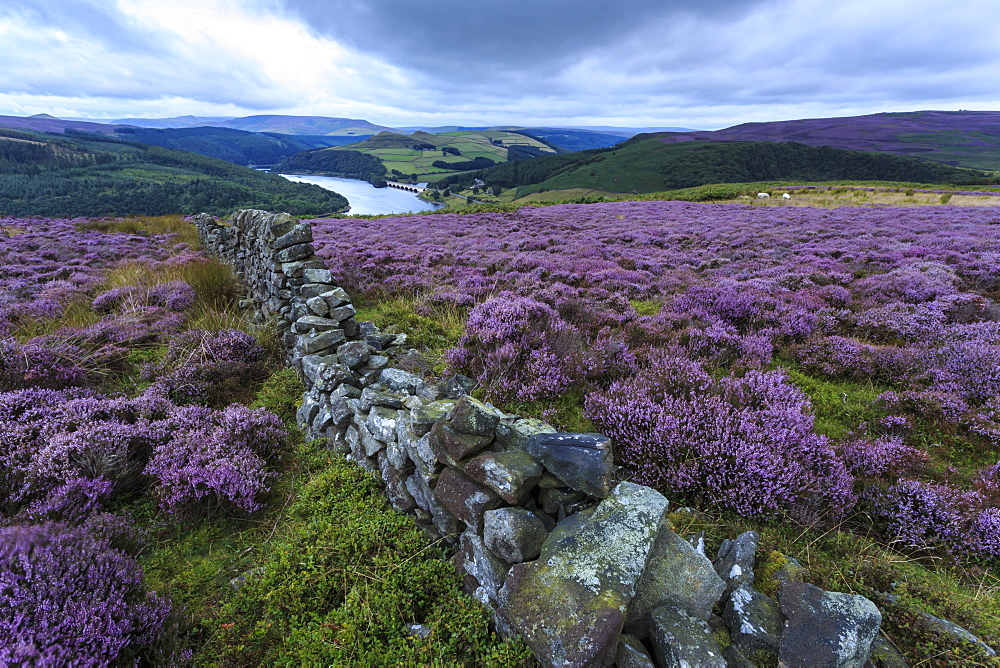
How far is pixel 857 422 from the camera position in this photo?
4.86m

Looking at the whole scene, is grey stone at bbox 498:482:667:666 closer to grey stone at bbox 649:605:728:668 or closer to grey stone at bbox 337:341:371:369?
grey stone at bbox 649:605:728:668

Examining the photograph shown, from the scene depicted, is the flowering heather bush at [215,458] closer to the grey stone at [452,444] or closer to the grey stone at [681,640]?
the grey stone at [452,444]

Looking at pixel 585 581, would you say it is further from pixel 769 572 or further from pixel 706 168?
pixel 706 168

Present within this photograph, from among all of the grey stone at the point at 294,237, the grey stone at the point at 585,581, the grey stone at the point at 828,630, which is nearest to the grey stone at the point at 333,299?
the grey stone at the point at 294,237

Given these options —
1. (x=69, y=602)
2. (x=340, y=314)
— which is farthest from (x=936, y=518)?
(x=340, y=314)

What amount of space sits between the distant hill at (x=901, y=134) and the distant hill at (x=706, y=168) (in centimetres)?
2107

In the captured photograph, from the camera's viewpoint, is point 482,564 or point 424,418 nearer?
point 482,564

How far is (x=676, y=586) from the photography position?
262 cm

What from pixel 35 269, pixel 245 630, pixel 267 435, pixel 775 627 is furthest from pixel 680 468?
pixel 35 269

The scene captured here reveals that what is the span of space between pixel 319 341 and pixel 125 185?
147m

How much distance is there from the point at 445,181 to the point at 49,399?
506ft

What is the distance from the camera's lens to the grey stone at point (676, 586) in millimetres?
2514

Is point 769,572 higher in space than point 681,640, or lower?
lower

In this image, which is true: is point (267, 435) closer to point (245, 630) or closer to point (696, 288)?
point (245, 630)
